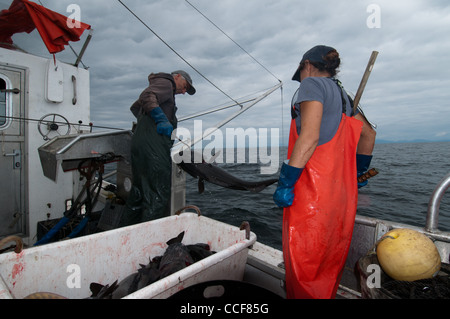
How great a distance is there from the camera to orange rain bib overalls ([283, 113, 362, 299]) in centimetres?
152

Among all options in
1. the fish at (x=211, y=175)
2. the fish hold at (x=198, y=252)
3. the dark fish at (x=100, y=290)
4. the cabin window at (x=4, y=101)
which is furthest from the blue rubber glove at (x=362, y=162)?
the cabin window at (x=4, y=101)

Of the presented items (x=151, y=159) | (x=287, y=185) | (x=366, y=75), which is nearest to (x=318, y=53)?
(x=366, y=75)

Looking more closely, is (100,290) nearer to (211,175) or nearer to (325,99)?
(325,99)

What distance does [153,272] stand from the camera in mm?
1786

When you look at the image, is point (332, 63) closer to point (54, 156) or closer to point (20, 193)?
point (54, 156)

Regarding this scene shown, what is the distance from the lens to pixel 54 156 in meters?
2.83

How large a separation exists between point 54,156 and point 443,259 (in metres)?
3.77

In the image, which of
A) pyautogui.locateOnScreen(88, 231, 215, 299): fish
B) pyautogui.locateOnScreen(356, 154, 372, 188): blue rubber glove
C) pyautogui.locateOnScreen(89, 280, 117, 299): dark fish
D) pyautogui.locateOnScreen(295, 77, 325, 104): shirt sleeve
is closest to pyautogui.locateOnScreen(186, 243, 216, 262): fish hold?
pyautogui.locateOnScreen(88, 231, 215, 299): fish

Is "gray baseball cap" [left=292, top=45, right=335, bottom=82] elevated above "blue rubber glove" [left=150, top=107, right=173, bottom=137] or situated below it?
above

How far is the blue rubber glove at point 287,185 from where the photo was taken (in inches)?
61.4

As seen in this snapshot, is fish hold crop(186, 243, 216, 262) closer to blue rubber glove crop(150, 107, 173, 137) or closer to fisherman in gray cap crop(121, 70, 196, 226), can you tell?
fisherman in gray cap crop(121, 70, 196, 226)

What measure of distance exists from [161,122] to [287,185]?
81.0 inches

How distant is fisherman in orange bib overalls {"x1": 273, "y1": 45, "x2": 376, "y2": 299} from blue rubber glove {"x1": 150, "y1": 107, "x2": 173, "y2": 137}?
1.86 m
